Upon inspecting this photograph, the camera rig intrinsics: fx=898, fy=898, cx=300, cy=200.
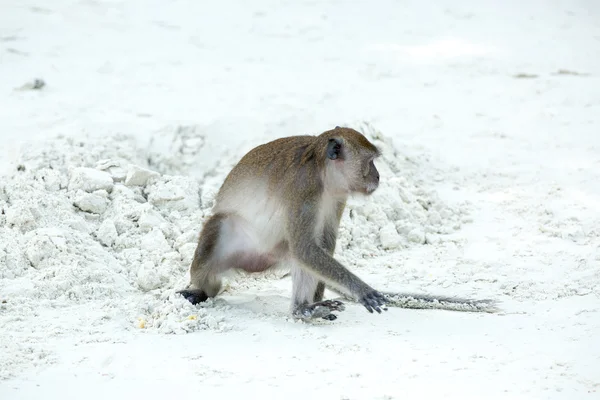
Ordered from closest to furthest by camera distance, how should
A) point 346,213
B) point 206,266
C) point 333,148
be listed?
point 333,148, point 206,266, point 346,213

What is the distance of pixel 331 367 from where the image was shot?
15.4 feet

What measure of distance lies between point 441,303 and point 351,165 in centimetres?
110

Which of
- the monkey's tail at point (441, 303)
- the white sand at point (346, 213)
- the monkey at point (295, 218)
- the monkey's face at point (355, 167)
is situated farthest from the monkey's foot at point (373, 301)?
the monkey's face at point (355, 167)

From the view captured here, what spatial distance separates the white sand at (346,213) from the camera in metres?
4.74

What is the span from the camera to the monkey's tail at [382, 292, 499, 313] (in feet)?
19.0

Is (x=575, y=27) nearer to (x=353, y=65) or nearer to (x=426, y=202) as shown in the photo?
(x=353, y=65)

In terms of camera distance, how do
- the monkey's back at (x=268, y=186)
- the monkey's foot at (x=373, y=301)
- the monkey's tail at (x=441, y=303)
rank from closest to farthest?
1. the monkey's foot at (x=373, y=301)
2. the monkey's back at (x=268, y=186)
3. the monkey's tail at (x=441, y=303)

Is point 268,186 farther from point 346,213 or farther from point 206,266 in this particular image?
point 346,213

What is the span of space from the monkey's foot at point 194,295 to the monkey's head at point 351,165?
1.15 m

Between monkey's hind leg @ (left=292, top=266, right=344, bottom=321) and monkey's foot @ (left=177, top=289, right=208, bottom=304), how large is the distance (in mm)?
669

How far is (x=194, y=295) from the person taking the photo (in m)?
5.96

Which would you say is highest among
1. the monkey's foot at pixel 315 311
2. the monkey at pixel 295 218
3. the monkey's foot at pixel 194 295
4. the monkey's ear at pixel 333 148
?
the monkey's ear at pixel 333 148

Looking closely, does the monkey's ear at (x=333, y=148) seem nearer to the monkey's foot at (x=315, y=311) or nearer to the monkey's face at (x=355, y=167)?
the monkey's face at (x=355, y=167)

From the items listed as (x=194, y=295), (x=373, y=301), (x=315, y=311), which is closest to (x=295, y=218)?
(x=315, y=311)
